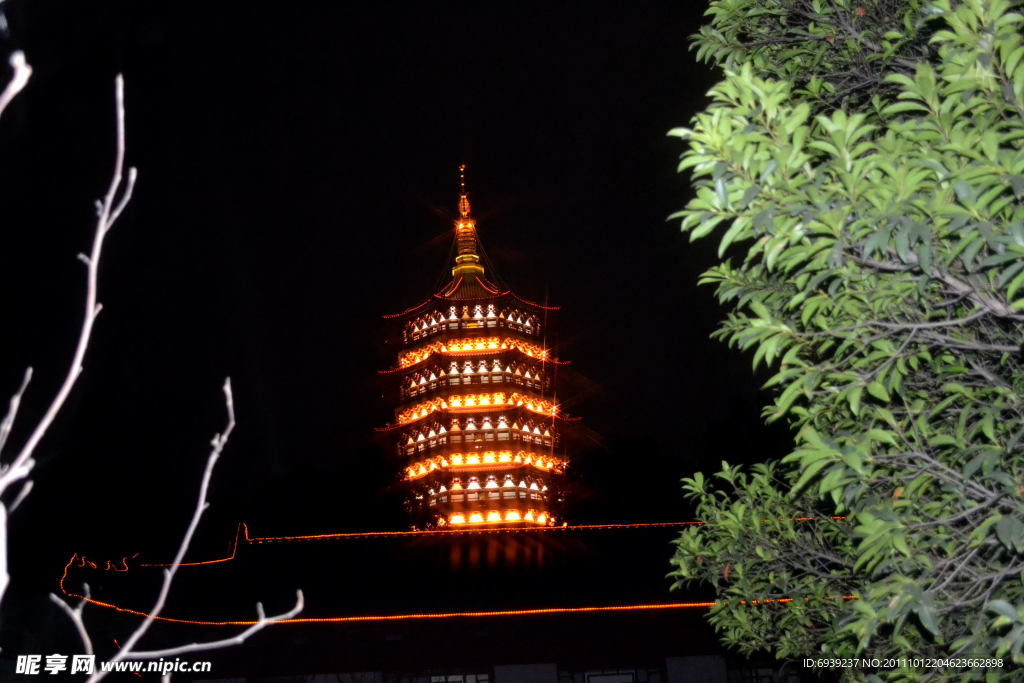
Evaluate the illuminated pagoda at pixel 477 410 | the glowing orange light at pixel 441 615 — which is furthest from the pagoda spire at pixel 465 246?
the glowing orange light at pixel 441 615

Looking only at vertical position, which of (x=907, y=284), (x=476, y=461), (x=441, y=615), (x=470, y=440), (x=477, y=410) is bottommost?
(x=441, y=615)

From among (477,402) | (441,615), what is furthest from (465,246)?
(441,615)

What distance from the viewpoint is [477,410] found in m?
27.5

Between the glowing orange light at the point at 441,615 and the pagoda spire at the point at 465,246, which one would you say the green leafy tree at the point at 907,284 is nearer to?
the glowing orange light at the point at 441,615

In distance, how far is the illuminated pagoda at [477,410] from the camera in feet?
87.2

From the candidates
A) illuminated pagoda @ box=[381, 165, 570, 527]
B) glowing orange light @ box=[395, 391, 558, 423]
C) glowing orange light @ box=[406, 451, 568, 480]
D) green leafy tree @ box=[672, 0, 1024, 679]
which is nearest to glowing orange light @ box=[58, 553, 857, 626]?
green leafy tree @ box=[672, 0, 1024, 679]

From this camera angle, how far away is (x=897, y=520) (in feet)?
8.43

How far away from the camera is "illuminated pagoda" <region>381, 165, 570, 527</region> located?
26594 millimetres

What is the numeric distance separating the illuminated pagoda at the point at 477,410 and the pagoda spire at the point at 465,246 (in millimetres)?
655

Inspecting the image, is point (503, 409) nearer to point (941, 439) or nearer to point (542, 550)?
point (542, 550)

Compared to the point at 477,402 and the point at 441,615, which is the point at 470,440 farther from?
the point at 441,615

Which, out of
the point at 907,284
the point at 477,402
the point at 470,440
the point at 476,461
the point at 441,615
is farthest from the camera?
the point at 477,402

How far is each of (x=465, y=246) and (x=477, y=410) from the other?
6.69 m

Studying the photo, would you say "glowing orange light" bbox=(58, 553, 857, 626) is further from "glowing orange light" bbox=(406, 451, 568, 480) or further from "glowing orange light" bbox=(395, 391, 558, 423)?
"glowing orange light" bbox=(395, 391, 558, 423)
